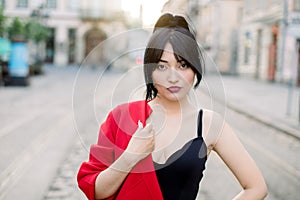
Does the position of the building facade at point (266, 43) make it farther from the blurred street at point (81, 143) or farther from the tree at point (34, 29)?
the tree at point (34, 29)

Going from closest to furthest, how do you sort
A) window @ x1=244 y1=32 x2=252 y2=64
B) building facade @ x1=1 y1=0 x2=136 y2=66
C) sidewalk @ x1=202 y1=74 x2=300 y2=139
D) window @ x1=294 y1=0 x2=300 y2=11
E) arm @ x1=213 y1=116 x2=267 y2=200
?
arm @ x1=213 y1=116 x2=267 y2=200 < sidewalk @ x1=202 y1=74 x2=300 y2=139 < window @ x1=294 y1=0 x2=300 y2=11 < window @ x1=244 y1=32 x2=252 y2=64 < building facade @ x1=1 y1=0 x2=136 y2=66

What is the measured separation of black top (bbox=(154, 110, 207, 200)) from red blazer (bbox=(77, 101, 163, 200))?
0.06m

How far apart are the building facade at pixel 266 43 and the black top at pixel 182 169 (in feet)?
83.9

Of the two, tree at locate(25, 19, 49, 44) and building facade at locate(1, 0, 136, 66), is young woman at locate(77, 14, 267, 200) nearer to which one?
tree at locate(25, 19, 49, 44)

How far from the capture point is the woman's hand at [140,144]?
5.12ft

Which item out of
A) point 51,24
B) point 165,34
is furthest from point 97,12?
point 165,34

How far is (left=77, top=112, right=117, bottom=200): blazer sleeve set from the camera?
5.44ft

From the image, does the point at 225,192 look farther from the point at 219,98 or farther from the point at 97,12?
the point at 97,12

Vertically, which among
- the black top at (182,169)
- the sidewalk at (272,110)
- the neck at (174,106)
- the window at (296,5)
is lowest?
the sidewalk at (272,110)

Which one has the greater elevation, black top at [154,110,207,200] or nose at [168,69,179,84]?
nose at [168,69,179,84]

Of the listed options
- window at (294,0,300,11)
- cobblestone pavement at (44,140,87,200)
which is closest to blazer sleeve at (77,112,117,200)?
cobblestone pavement at (44,140,87,200)

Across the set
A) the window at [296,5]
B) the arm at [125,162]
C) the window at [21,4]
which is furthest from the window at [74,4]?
the arm at [125,162]

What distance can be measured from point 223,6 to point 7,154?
37766 mm

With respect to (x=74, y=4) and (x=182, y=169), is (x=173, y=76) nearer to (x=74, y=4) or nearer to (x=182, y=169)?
(x=182, y=169)
